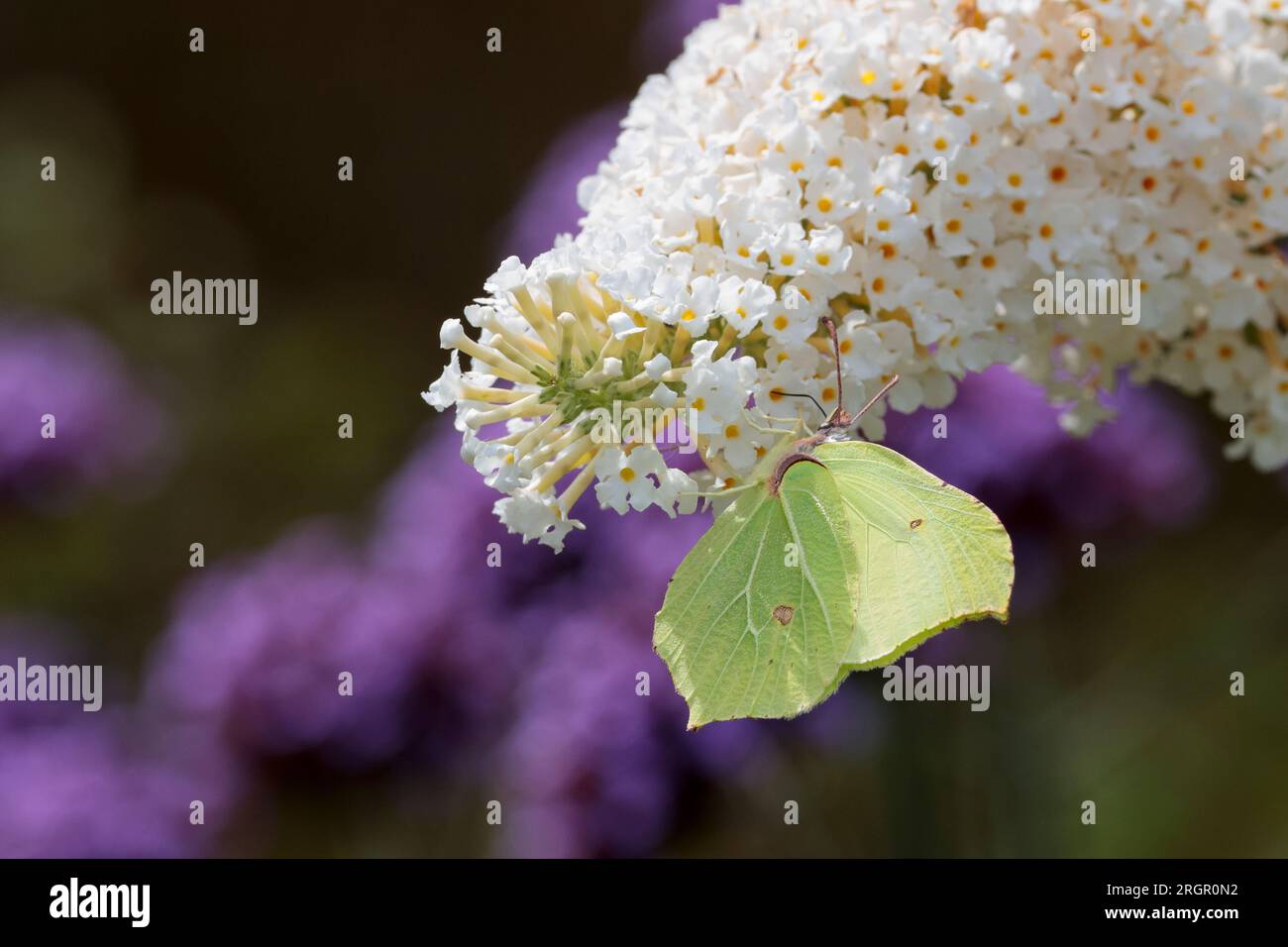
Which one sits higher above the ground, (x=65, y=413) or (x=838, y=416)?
(x=65, y=413)

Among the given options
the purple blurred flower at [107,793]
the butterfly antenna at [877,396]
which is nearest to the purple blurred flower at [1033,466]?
the butterfly antenna at [877,396]

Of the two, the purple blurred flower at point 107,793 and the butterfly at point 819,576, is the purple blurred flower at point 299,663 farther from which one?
the butterfly at point 819,576

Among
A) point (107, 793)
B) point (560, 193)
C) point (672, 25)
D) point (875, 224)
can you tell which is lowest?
point (107, 793)

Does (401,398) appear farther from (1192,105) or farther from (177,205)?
(1192,105)

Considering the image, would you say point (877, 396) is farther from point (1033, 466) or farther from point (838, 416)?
point (1033, 466)

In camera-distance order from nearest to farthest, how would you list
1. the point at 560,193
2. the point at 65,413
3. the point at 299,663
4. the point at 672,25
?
the point at 299,663
the point at 560,193
the point at 65,413
the point at 672,25

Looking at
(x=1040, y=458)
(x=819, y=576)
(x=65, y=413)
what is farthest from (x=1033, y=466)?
(x=65, y=413)

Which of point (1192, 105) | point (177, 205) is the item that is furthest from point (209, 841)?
point (177, 205)
